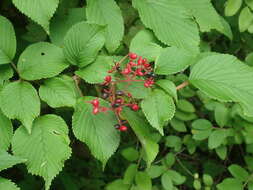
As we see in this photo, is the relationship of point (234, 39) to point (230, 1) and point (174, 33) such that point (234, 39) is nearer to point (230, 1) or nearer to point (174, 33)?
point (230, 1)

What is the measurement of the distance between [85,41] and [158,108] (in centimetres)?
43

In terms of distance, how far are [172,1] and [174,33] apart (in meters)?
0.18

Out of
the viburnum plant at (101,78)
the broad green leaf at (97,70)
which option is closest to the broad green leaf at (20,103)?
the viburnum plant at (101,78)

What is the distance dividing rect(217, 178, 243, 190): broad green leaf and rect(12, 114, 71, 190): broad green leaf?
111cm

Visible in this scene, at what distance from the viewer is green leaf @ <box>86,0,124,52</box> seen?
1.58 meters

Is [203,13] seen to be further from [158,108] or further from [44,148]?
[44,148]

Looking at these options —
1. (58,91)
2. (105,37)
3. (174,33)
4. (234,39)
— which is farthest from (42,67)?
(234,39)

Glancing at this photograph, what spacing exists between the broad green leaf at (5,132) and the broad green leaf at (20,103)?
0.09 metres

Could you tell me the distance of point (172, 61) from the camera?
1.49 meters

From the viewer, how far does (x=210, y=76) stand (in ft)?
4.98

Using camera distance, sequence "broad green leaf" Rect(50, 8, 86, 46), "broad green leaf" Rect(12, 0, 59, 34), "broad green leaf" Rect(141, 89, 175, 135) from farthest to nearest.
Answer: "broad green leaf" Rect(50, 8, 86, 46)
"broad green leaf" Rect(12, 0, 59, 34)
"broad green leaf" Rect(141, 89, 175, 135)

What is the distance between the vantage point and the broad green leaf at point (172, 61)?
1474 millimetres

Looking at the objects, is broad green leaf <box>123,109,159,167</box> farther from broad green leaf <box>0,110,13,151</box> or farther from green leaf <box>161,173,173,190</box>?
green leaf <box>161,173,173,190</box>

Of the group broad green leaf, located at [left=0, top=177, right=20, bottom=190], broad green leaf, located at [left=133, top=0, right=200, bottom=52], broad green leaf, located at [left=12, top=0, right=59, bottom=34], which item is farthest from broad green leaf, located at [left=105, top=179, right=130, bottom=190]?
broad green leaf, located at [left=12, top=0, right=59, bottom=34]
